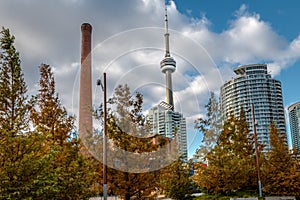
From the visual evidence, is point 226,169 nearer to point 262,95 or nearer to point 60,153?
point 60,153

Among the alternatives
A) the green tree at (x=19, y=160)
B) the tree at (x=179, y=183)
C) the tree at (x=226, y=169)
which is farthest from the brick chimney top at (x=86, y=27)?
the green tree at (x=19, y=160)

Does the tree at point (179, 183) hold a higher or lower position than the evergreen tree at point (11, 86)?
lower

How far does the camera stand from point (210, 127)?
2912 cm

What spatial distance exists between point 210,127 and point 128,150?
13.8 metres

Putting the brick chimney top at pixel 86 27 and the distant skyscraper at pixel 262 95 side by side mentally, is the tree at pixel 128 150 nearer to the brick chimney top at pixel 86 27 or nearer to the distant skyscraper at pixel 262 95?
the brick chimney top at pixel 86 27

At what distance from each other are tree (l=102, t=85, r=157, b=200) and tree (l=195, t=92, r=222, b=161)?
422 inches

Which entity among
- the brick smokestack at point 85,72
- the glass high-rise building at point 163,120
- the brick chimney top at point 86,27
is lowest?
the glass high-rise building at point 163,120

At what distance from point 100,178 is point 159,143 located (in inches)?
140

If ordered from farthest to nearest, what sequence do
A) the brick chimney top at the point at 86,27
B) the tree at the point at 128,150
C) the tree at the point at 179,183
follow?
the brick chimney top at the point at 86,27 < the tree at the point at 179,183 < the tree at the point at 128,150

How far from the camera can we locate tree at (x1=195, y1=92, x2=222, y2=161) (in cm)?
2770

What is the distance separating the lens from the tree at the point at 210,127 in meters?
27.7

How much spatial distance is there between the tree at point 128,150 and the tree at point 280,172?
1467cm

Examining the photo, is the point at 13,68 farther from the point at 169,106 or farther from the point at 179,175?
the point at 179,175

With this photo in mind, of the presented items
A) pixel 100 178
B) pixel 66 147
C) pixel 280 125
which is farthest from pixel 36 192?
pixel 280 125
